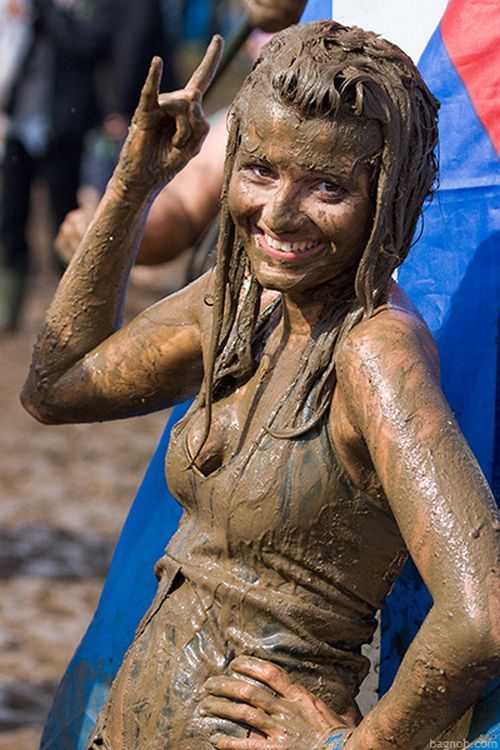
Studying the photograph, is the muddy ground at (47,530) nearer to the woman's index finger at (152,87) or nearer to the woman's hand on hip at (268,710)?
the woman's hand on hip at (268,710)

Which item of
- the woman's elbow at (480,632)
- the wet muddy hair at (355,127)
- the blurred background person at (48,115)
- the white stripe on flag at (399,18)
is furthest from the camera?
the blurred background person at (48,115)

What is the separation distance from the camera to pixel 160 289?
38.4ft

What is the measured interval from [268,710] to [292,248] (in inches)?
28.0

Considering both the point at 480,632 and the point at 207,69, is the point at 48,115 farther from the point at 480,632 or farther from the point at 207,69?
the point at 480,632

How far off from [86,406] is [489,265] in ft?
2.60

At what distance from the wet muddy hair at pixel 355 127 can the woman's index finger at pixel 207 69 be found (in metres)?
0.47

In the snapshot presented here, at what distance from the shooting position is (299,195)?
8.00 ft

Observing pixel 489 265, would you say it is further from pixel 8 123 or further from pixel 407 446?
pixel 8 123

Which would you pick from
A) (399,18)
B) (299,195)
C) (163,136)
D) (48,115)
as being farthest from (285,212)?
(48,115)

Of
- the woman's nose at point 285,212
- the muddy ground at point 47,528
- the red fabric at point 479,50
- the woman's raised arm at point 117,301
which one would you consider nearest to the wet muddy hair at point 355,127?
the woman's nose at point 285,212

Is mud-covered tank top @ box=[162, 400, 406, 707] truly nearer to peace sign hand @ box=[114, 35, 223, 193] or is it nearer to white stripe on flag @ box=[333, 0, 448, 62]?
peace sign hand @ box=[114, 35, 223, 193]

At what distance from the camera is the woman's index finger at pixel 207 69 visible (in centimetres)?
300

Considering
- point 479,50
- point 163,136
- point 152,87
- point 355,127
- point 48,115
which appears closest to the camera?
point 355,127

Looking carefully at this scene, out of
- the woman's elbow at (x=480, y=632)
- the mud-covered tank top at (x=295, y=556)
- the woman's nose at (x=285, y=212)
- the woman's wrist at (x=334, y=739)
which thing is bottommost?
the woman's wrist at (x=334, y=739)
